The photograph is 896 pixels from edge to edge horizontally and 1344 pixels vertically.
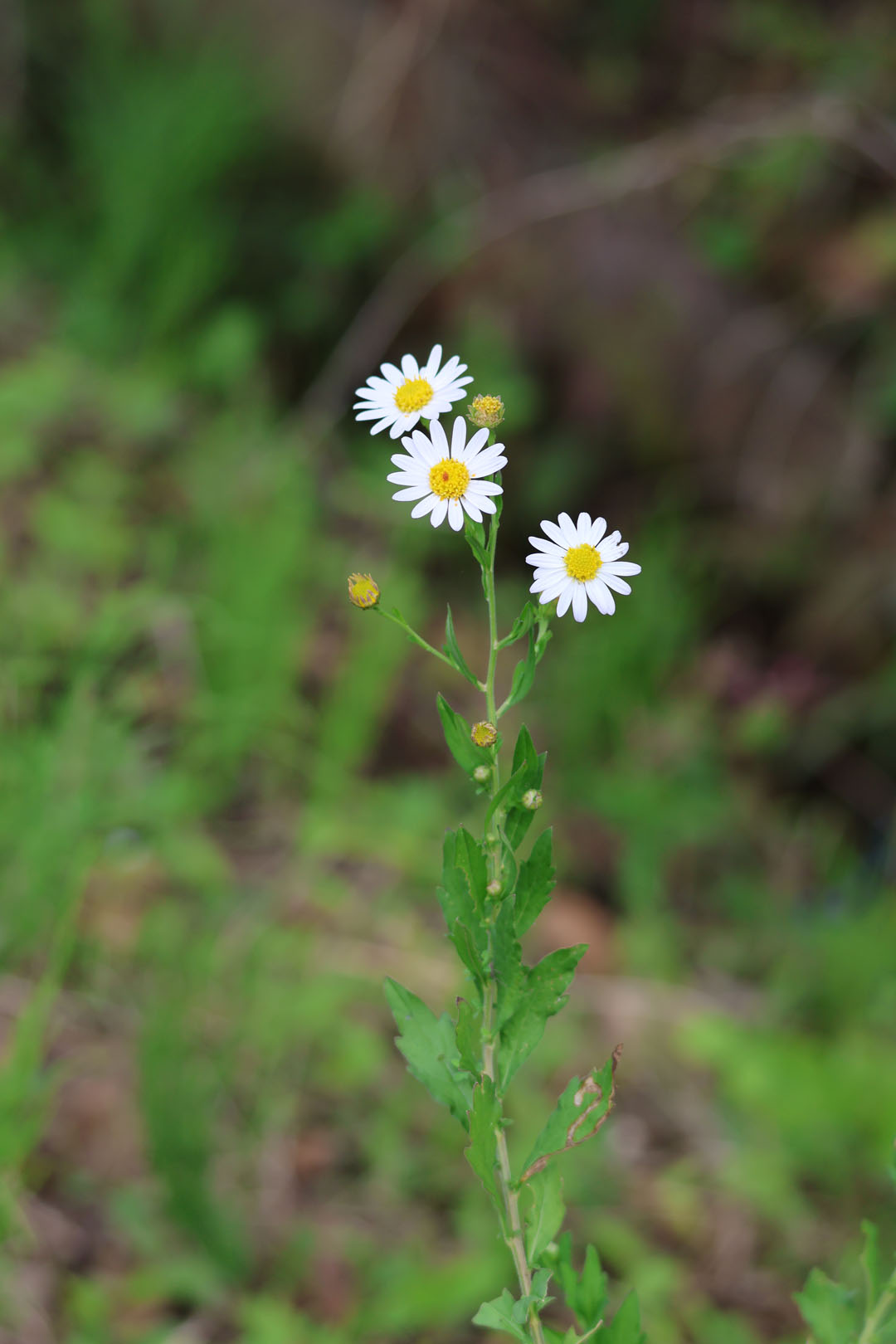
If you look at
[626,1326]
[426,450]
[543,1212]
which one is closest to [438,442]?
[426,450]

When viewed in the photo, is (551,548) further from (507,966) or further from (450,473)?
(507,966)

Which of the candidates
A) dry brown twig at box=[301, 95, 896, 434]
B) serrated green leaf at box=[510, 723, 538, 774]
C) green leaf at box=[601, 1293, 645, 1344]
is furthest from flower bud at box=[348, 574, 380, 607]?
dry brown twig at box=[301, 95, 896, 434]

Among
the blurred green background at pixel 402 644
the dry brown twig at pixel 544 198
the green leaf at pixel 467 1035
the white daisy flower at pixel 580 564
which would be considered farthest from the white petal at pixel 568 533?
the dry brown twig at pixel 544 198

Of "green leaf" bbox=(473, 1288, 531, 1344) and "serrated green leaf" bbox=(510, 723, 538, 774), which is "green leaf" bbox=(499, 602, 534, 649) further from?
"green leaf" bbox=(473, 1288, 531, 1344)

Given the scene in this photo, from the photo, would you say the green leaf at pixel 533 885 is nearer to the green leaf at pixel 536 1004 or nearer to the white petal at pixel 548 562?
the green leaf at pixel 536 1004

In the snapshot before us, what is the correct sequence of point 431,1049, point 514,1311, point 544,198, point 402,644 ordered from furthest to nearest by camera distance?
point 544,198, point 402,644, point 431,1049, point 514,1311
